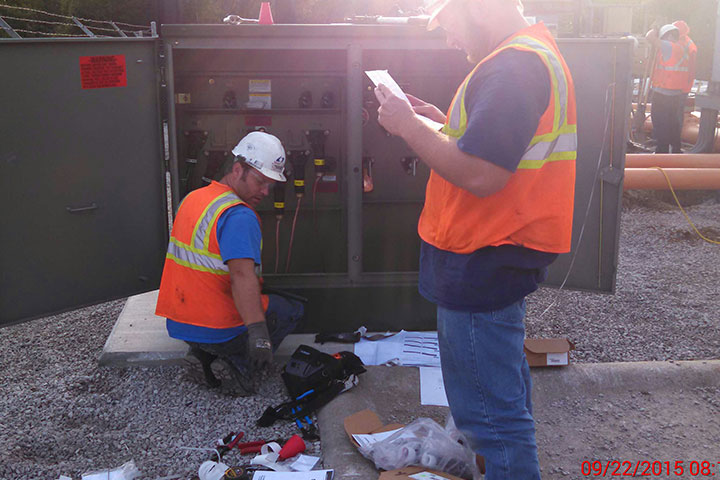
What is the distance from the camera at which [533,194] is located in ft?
5.99

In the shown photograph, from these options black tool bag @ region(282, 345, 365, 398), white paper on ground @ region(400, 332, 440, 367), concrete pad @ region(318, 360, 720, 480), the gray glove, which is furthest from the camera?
white paper on ground @ region(400, 332, 440, 367)

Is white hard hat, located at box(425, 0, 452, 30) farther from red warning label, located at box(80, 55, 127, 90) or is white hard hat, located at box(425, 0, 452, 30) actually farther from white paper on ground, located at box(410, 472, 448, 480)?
red warning label, located at box(80, 55, 127, 90)

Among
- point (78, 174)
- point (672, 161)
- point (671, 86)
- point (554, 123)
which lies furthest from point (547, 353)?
point (671, 86)

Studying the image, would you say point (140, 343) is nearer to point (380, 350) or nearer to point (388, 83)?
point (380, 350)

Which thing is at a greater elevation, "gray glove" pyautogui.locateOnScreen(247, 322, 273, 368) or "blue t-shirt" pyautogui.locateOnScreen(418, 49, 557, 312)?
"blue t-shirt" pyautogui.locateOnScreen(418, 49, 557, 312)

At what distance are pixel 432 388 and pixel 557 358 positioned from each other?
25.5 inches

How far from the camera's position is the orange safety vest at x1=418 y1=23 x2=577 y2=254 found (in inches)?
69.9

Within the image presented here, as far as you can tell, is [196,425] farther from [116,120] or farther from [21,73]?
[21,73]

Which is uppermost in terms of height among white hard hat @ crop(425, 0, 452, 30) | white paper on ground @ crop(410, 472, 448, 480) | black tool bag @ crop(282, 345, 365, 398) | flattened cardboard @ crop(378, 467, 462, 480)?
white hard hat @ crop(425, 0, 452, 30)

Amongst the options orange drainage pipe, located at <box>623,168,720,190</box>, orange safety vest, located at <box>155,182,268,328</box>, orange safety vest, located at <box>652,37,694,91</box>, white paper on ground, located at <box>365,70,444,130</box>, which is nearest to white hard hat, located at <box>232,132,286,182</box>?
orange safety vest, located at <box>155,182,268,328</box>

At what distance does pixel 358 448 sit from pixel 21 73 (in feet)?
7.24

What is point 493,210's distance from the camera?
181 centimetres

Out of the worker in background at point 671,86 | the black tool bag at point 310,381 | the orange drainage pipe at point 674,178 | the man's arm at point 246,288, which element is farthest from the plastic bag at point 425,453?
the worker in background at point 671,86
